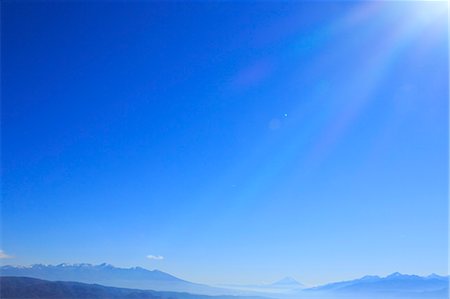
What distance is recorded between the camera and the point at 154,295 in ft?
308

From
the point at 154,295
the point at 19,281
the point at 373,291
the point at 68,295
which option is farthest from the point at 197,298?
the point at 373,291

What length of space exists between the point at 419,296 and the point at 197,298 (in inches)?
5219

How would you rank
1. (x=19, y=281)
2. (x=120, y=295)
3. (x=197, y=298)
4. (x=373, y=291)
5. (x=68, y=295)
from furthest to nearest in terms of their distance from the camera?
1. (x=373, y=291)
2. (x=197, y=298)
3. (x=120, y=295)
4. (x=68, y=295)
5. (x=19, y=281)

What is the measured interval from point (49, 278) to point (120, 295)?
1377cm

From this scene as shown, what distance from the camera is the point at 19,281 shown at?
249ft

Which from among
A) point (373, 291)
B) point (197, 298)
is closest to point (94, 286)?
point (197, 298)

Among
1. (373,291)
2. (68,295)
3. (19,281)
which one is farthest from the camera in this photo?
(373,291)

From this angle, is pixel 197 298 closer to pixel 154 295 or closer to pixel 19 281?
pixel 154 295

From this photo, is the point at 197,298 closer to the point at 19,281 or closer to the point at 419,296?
the point at 19,281

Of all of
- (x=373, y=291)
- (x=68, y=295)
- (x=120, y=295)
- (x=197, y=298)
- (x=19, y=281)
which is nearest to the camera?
(x=19, y=281)

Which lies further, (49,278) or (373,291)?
(373,291)

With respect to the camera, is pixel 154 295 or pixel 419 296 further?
pixel 419 296

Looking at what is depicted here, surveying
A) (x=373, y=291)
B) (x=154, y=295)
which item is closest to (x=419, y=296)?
(x=373, y=291)

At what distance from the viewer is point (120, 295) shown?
291 ft
